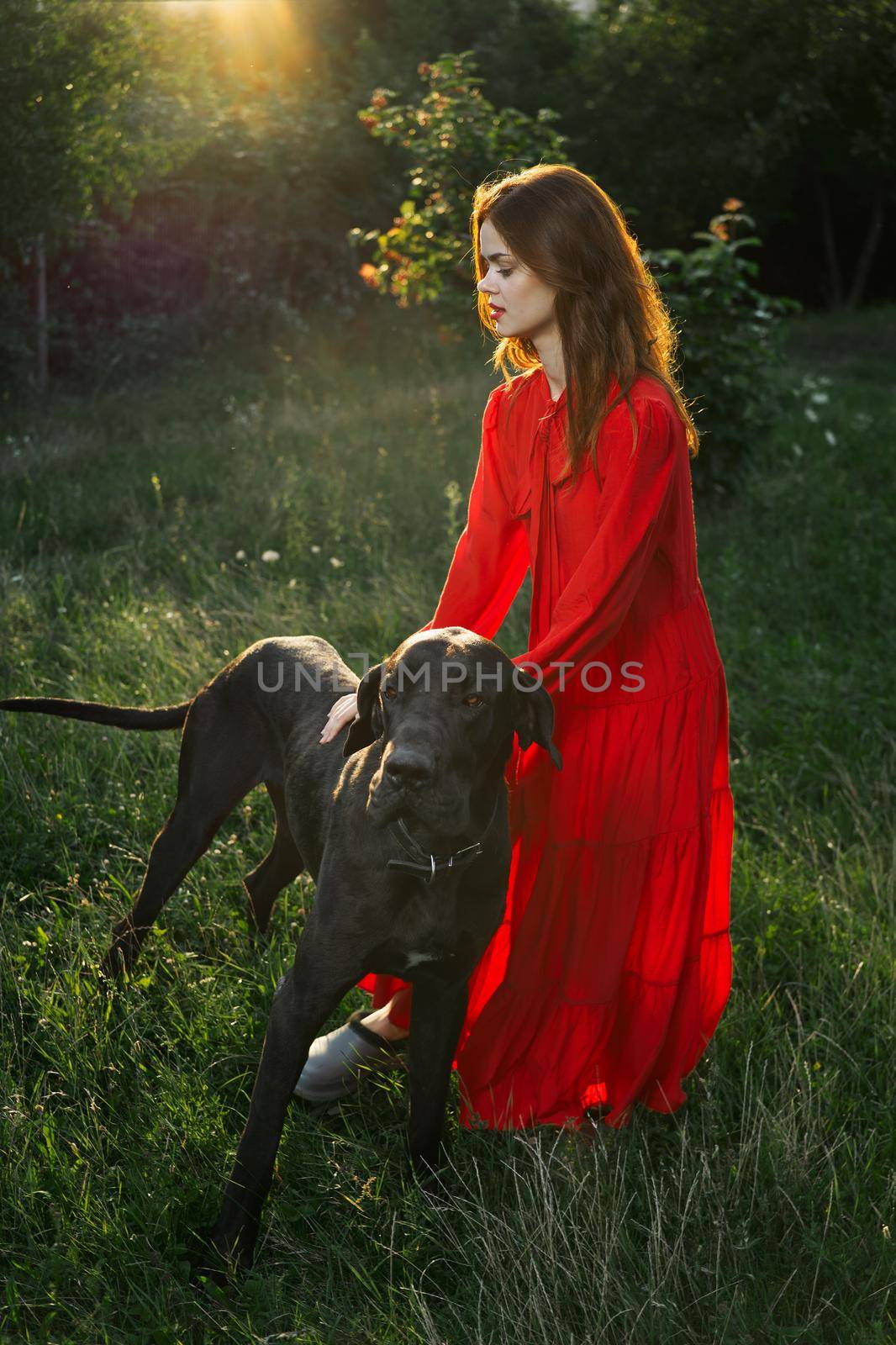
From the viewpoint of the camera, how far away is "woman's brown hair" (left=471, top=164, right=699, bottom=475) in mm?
2449

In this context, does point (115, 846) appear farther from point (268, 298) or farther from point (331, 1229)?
point (268, 298)

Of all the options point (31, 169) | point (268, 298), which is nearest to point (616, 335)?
point (31, 169)

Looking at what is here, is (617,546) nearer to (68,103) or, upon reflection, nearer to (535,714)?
(535,714)

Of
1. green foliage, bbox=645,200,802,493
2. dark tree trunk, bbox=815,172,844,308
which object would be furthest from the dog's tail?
dark tree trunk, bbox=815,172,844,308

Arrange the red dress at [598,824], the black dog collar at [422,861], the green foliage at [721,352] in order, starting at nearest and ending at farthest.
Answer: the black dog collar at [422,861] → the red dress at [598,824] → the green foliage at [721,352]

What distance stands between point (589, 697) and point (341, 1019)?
1.19 meters

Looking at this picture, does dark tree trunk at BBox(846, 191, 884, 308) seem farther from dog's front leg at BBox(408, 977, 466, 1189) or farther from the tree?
dog's front leg at BBox(408, 977, 466, 1189)

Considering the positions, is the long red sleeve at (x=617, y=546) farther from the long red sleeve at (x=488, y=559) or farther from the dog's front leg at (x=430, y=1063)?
the dog's front leg at (x=430, y=1063)

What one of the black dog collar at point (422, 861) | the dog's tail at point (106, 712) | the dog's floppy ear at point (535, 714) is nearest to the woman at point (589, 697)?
the dog's floppy ear at point (535, 714)

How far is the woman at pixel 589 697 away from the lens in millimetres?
2453

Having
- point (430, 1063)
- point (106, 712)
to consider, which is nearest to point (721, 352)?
point (106, 712)

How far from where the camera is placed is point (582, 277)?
247 cm

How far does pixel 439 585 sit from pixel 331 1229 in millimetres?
3679

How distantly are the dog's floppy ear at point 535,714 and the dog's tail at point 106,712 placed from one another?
3.74 feet
